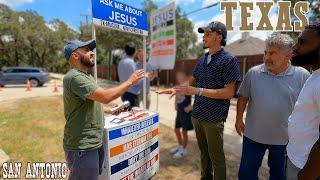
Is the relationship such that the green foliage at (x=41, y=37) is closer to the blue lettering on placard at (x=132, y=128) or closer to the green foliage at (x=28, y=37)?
the green foliage at (x=28, y=37)

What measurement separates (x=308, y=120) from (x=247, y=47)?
35.1 meters

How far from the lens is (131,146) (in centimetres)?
373

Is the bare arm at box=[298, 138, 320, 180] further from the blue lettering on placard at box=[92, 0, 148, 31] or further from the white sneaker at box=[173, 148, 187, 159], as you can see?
the white sneaker at box=[173, 148, 187, 159]

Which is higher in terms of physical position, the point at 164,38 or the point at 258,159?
the point at 164,38

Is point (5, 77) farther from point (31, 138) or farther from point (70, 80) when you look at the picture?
point (70, 80)

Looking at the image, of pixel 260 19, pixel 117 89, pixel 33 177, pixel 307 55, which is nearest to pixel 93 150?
pixel 117 89

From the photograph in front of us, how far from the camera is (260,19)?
933cm

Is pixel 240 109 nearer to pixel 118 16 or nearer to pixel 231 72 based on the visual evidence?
pixel 231 72

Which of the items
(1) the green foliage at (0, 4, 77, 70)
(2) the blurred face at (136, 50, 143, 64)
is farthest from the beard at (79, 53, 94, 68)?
(1) the green foliage at (0, 4, 77, 70)

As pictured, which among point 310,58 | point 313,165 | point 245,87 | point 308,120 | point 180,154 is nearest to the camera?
point 313,165

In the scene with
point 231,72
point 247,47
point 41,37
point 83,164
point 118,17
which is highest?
point 41,37

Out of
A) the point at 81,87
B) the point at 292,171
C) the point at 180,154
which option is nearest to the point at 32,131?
the point at 180,154

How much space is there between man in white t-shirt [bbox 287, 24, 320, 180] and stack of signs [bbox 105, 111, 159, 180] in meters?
1.73

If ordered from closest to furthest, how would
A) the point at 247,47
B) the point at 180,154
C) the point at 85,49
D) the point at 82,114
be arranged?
the point at 82,114
the point at 85,49
the point at 180,154
the point at 247,47
